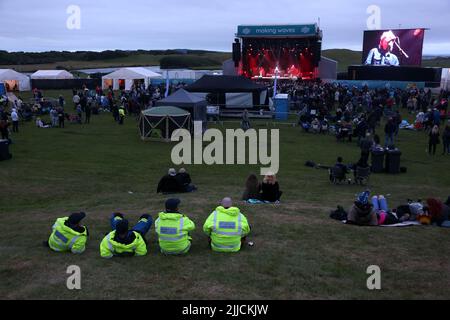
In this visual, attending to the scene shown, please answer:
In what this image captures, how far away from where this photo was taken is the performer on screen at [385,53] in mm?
49656

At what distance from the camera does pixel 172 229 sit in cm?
747

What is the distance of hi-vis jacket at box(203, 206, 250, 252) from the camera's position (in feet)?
24.7

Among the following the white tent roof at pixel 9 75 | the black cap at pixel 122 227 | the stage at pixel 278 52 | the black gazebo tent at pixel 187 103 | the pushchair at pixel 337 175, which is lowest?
the pushchair at pixel 337 175

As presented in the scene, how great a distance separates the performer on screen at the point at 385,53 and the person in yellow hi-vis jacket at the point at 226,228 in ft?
154

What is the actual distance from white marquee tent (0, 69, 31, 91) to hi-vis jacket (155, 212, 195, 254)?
42588 millimetres

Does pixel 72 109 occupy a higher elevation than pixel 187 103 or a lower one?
lower

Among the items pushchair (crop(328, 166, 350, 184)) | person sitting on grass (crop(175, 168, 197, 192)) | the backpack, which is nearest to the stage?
pushchair (crop(328, 166, 350, 184))

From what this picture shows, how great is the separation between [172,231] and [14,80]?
45269 millimetres

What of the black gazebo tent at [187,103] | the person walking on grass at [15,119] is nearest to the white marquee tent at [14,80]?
the person walking on grass at [15,119]

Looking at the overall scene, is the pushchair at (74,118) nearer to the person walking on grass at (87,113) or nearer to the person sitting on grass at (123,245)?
the person walking on grass at (87,113)

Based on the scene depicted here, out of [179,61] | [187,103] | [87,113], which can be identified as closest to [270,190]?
[187,103]

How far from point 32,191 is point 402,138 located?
18771 millimetres

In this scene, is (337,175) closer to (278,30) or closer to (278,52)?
(278,30)

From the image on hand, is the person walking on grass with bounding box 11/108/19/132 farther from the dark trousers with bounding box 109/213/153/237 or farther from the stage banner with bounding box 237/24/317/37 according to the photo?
the stage banner with bounding box 237/24/317/37
